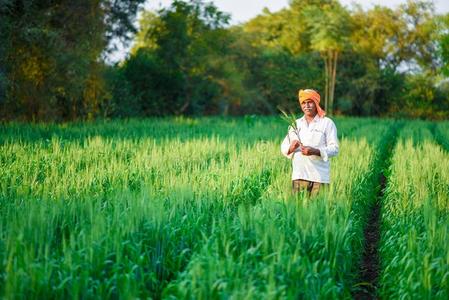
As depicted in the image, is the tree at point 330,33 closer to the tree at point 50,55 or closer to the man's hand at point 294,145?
the tree at point 50,55

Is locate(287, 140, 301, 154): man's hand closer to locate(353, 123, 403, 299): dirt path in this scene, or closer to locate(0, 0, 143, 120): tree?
locate(353, 123, 403, 299): dirt path

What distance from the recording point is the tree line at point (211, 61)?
17.2 m

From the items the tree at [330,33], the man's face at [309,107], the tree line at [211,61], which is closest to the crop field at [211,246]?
the man's face at [309,107]

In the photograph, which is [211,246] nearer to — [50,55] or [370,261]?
[370,261]

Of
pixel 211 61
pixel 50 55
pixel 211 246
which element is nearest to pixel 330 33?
pixel 211 61

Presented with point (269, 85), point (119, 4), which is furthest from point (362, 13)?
point (119, 4)

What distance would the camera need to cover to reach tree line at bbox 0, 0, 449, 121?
17172 mm

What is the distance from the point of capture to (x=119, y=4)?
902 inches

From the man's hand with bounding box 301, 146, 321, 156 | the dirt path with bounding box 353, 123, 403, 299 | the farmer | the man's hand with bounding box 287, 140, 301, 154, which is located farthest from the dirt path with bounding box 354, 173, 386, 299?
the man's hand with bounding box 287, 140, 301, 154

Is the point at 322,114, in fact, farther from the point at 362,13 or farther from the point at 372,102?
the point at 362,13

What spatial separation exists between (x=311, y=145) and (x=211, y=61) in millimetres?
25558

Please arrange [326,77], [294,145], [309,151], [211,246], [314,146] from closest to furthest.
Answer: [211,246], [309,151], [294,145], [314,146], [326,77]

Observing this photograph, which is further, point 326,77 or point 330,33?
point 326,77

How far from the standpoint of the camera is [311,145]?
198 inches
